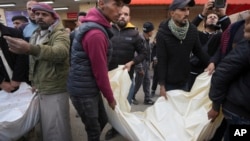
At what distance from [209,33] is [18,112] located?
2567 mm

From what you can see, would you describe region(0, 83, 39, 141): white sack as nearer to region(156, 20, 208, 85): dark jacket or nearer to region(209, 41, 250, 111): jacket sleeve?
region(156, 20, 208, 85): dark jacket

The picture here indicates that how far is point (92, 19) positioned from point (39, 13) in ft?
2.01

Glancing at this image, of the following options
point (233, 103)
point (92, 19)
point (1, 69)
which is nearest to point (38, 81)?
point (1, 69)

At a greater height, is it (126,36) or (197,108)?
(126,36)

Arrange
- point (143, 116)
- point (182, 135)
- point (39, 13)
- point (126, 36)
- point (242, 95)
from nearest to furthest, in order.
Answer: point (242, 95) < point (182, 135) < point (39, 13) < point (143, 116) < point (126, 36)

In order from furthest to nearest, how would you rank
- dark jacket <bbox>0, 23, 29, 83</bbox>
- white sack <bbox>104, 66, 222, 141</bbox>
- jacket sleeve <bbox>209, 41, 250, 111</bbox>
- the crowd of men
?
dark jacket <bbox>0, 23, 29, 83</bbox>
white sack <bbox>104, 66, 222, 141</bbox>
the crowd of men
jacket sleeve <bbox>209, 41, 250, 111</bbox>

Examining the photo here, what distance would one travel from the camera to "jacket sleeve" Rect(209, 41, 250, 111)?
1370 millimetres

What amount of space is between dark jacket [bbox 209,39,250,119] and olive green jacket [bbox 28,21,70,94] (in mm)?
1317

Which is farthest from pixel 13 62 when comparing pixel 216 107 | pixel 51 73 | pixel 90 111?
pixel 216 107

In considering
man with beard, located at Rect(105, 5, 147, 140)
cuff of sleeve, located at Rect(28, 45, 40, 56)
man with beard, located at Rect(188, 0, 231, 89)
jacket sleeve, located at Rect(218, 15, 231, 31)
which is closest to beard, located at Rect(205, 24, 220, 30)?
man with beard, located at Rect(188, 0, 231, 89)

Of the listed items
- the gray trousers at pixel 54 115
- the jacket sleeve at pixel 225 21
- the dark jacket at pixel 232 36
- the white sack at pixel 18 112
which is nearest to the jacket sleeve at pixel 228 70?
the dark jacket at pixel 232 36

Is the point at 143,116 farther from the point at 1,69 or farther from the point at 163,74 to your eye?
the point at 1,69

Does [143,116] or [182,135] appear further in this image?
[143,116]

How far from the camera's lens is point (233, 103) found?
1.50 m
